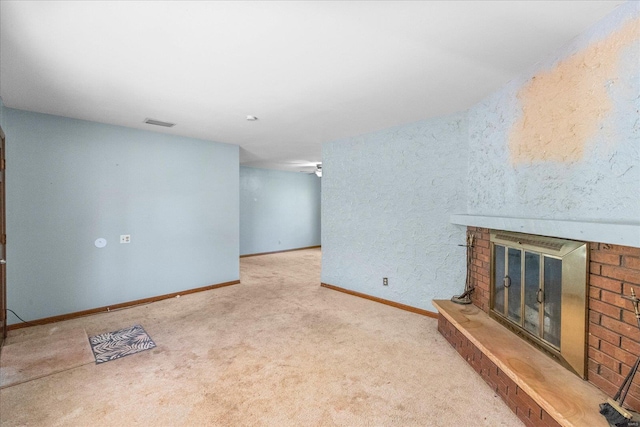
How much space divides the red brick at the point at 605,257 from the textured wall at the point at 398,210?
63.0 inches

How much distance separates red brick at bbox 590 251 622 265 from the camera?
59.2 inches

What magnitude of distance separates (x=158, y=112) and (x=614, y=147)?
3.89 m

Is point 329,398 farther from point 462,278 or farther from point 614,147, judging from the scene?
point 614,147

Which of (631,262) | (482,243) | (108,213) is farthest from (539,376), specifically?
(108,213)

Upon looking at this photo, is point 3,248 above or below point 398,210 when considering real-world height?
below

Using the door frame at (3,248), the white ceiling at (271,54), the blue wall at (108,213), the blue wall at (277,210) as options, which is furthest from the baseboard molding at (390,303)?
the door frame at (3,248)

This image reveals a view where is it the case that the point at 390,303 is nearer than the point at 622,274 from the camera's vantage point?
No

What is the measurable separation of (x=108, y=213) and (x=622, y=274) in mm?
4817

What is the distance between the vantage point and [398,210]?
3.82m

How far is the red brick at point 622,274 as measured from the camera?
1406 mm

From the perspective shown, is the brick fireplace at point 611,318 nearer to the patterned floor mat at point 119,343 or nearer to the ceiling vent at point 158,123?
the patterned floor mat at point 119,343

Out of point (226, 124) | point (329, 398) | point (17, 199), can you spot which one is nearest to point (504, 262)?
point (329, 398)

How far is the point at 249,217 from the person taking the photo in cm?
768

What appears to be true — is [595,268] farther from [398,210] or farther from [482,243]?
[398,210]
